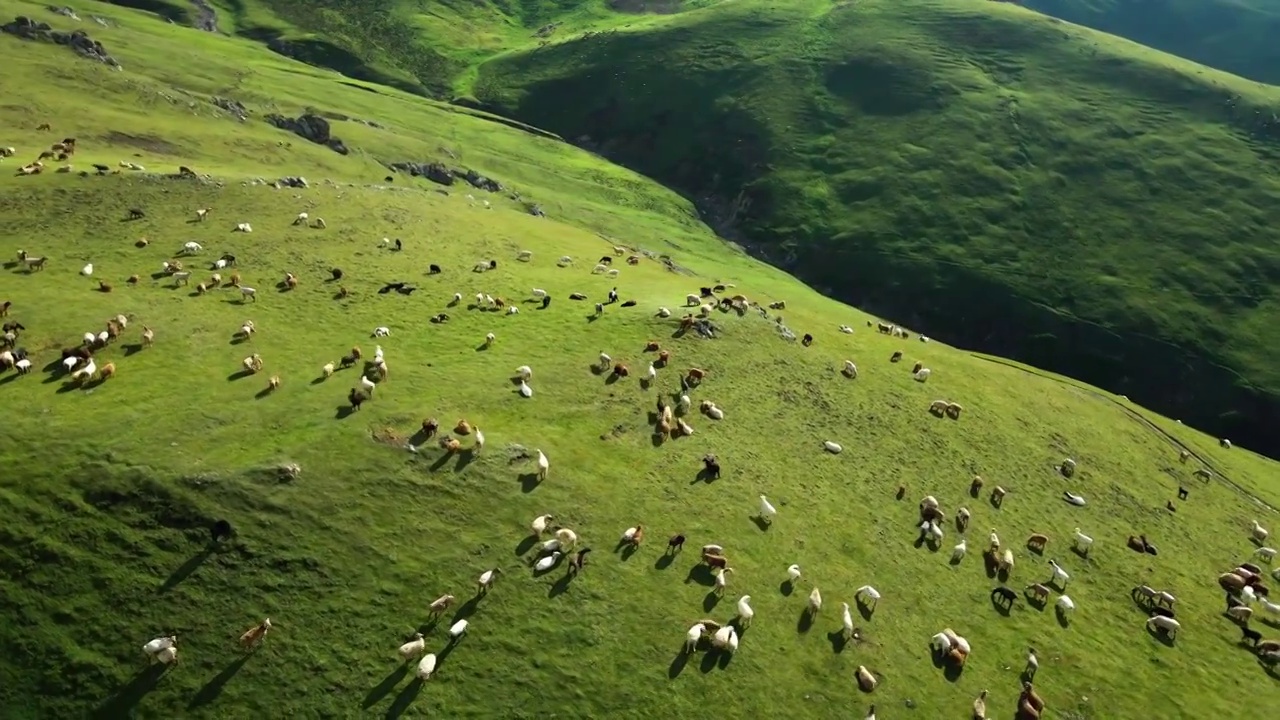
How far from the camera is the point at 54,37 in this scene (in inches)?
3305

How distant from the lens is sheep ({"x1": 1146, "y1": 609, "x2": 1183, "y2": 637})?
3416cm

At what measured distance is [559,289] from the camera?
168 feet

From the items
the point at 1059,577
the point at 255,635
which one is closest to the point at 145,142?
the point at 255,635

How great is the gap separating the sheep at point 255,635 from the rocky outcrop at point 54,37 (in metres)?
86.2

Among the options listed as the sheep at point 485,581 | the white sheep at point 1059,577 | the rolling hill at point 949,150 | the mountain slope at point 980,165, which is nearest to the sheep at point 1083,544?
the white sheep at point 1059,577

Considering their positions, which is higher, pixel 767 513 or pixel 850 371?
pixel 850 371

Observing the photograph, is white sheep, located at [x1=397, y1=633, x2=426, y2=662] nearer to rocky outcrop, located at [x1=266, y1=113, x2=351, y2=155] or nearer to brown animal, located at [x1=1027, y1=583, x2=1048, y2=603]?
brown animal, located at [x1=1027, y1=583, x2=1048, y2=603]

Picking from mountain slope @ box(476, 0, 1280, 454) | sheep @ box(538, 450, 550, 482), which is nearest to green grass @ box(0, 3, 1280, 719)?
sheep @ box(538, 450, 550, 482)

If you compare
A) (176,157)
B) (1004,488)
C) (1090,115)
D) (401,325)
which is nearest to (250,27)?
(176,157)

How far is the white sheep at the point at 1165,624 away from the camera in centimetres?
3416

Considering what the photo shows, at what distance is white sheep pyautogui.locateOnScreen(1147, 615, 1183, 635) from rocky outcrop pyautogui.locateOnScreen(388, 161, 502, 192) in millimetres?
77077

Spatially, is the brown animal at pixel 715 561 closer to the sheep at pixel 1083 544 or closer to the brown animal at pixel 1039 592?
the brown animal at pixel 1039 592

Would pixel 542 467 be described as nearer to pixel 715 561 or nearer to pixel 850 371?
pixel 715 561

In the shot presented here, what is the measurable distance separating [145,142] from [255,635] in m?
59.9
